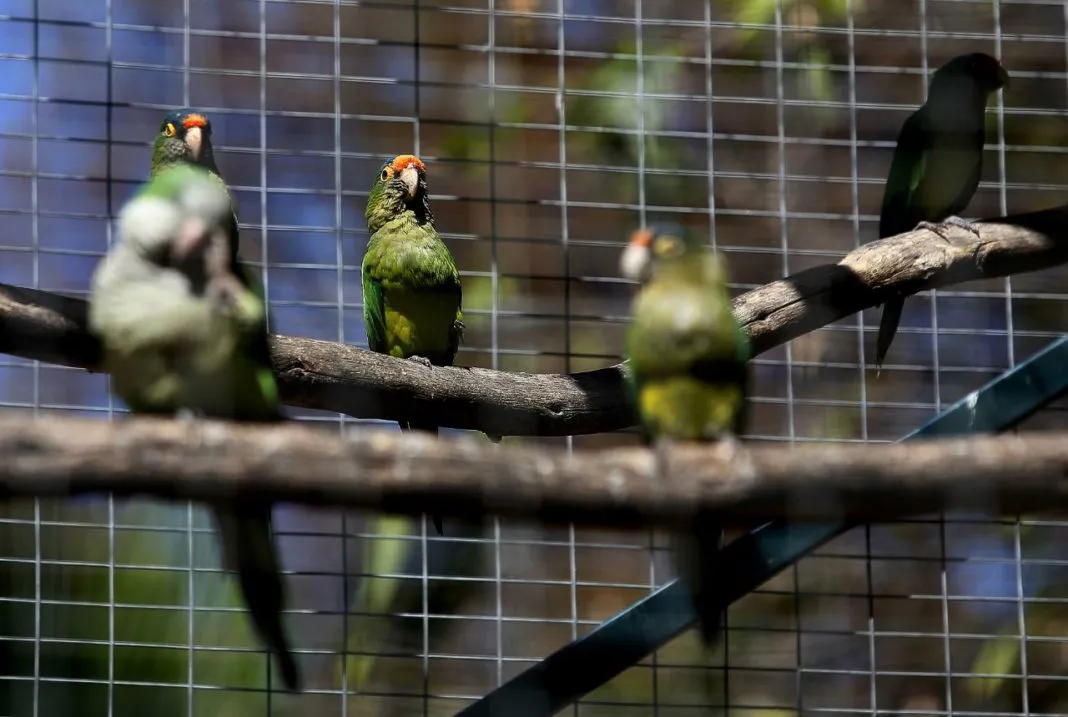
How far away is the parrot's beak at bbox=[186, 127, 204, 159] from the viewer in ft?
11.1

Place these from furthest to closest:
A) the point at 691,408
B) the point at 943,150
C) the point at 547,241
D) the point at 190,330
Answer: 1. the point at 943,150
2. the point at 547,241
3. the point at 691,408
4. the point at 190,330

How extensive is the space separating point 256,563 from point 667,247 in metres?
0.99

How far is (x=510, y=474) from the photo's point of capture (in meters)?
1.61

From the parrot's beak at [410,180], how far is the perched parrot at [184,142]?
2.03 feet

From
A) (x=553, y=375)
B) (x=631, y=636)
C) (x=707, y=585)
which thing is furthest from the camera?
(x=553, y=375)

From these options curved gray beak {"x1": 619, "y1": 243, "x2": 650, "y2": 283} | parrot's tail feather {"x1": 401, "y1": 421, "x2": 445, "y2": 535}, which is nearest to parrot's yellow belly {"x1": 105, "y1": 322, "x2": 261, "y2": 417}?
curved gray beak {"x1": 619, "y1": 243, "x2": 650, "y2": 283}

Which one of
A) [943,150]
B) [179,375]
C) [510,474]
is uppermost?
[943,150]

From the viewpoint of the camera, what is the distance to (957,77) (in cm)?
418

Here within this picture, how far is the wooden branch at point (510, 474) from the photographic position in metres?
1.57

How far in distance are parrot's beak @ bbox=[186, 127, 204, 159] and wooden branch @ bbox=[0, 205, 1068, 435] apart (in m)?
0.96

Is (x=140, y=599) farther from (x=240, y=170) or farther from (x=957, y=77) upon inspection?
(x=957, y=77)

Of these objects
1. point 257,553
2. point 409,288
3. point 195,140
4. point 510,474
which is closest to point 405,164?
point 409,288

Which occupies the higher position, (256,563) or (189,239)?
(189,239)

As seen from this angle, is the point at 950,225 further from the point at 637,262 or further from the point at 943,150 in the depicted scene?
the point at 637,262
